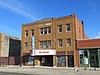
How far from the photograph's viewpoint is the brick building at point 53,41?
40.6 meters

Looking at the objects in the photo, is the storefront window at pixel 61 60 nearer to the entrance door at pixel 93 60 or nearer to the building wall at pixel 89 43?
the building wall at pixel 89 43

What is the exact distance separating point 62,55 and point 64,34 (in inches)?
176

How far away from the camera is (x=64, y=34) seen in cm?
4178

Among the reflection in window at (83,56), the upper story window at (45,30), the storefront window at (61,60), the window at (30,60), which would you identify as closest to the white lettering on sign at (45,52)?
the storefront window at (61,60)

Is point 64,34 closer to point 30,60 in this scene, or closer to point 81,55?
point 81,55

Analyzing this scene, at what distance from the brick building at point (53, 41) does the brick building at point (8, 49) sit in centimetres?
574

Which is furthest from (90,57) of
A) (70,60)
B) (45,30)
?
(45,30)

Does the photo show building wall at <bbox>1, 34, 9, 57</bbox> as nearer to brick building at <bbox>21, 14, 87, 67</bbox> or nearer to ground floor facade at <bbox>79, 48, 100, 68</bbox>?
brick building at <bbox>21, 14, 87, 67</bbox>

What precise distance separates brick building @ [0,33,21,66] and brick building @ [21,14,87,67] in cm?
574

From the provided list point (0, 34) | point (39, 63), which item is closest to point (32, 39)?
point (39, 63)

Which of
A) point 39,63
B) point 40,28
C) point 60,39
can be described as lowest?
point 39,63

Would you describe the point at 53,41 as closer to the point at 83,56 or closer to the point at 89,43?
the point at 83,56

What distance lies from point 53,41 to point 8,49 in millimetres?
18775

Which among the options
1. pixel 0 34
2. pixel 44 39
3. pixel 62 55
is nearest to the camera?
pixel 62 55
